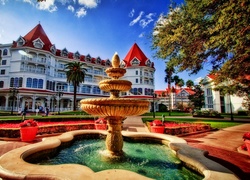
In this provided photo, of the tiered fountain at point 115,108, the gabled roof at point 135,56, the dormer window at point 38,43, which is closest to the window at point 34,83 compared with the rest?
the dormer window at point 38,43

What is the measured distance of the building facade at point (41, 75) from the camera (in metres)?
33.8

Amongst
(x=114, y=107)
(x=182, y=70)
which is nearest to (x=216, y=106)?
(x=182, y=70)

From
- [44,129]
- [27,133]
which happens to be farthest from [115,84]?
[44,129]

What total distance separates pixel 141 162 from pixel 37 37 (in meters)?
43.1

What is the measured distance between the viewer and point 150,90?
1950 inches

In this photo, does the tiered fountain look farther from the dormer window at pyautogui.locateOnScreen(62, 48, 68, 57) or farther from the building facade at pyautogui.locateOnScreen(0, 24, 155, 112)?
the dormer window at pyautogui.locateOnScreen(62, 48, 68, 57)

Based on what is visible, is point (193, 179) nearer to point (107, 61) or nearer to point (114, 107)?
point (114, 107)

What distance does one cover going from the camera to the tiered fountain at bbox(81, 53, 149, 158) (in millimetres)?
4488

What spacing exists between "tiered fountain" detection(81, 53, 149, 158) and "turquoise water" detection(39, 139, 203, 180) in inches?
22.3

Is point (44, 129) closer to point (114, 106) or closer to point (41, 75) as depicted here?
point (114, 106)

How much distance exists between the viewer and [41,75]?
36094mm

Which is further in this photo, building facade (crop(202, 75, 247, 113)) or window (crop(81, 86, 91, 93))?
building facade (crop(202, 75, 247, 113))

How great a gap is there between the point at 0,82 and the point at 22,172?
44.6 meters

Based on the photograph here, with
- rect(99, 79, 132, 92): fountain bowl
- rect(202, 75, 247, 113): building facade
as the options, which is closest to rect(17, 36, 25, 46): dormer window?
rect(99, 79, 132, 92): fountain bowl
